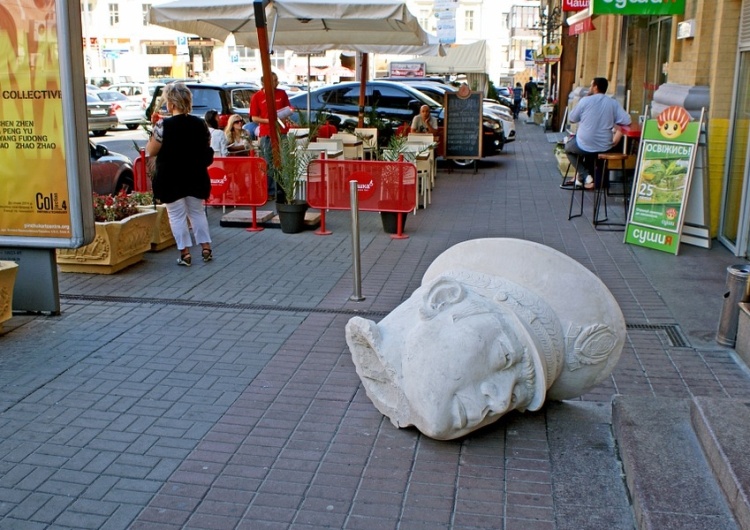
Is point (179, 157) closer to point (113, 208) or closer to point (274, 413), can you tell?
point (113, 208)

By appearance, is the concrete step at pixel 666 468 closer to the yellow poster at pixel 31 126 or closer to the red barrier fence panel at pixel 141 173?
the yellow poster at pixel 31 126

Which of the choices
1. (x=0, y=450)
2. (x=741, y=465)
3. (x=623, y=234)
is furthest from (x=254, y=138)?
(x=741, y=465)

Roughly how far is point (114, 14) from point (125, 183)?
62.8 meters

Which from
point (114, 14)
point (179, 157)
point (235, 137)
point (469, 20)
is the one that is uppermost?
point (469, 20)

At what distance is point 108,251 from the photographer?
8148mm

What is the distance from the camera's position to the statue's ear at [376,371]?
14.4 ft

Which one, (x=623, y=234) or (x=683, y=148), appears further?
(x=623, y=234)

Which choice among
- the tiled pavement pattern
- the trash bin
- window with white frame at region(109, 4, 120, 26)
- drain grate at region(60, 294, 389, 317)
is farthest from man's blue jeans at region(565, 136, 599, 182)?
window with white frame at region(109, 4, 120, 26)

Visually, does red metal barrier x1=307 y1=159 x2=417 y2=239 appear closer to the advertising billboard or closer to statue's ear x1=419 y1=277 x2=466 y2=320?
the advertising billboard

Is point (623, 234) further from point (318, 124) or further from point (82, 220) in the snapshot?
point (82, 220)

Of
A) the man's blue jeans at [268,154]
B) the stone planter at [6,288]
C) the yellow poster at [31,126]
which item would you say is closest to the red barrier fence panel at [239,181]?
the man's blue jeans at [268,154]

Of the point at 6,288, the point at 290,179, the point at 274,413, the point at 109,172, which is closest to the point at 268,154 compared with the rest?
the point at 290,179

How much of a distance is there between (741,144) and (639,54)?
675 cm

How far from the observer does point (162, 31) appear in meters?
69.8
